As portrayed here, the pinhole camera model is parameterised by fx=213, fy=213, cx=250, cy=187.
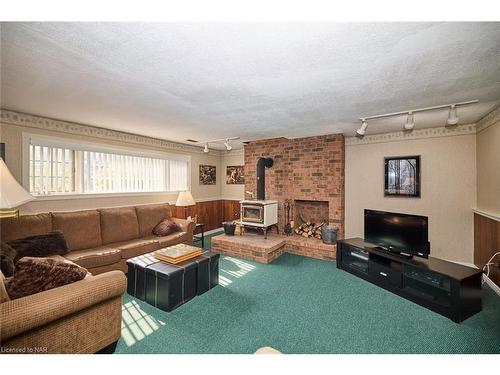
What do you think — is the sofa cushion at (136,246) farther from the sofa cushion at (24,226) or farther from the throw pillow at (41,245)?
the sofa cushion at (24,226)

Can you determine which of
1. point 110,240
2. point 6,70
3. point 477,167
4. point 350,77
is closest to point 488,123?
point 477,167

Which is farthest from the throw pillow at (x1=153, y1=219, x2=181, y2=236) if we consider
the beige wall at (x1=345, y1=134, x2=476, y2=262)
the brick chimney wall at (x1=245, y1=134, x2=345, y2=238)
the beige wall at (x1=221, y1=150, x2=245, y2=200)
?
the beige wall at (x1=345, y1=134, x2=476, y2=262)

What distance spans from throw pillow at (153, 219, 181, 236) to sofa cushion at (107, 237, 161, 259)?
290 millimetres

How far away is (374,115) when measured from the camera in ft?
10.3

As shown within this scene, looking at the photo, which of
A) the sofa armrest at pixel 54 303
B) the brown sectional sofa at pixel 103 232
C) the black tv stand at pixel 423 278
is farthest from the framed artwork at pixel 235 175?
the sofa armrest at pixel 54 303

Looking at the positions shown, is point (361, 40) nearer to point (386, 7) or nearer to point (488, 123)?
point (386, 7)

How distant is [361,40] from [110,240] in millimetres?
4286

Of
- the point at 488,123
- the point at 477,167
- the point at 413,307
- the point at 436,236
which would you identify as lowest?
the point at 413,307

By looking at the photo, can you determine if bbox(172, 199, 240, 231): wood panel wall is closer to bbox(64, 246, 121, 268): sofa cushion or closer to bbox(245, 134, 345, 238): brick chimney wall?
bbox(245, 134, 345, 238): brick chimney wall

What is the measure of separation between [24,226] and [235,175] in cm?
454

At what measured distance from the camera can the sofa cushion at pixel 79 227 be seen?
3.20 meters

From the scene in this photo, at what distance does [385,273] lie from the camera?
2.98 m

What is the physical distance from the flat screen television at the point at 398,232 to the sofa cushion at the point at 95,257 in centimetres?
397

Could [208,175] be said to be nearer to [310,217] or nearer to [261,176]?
[261,176]
